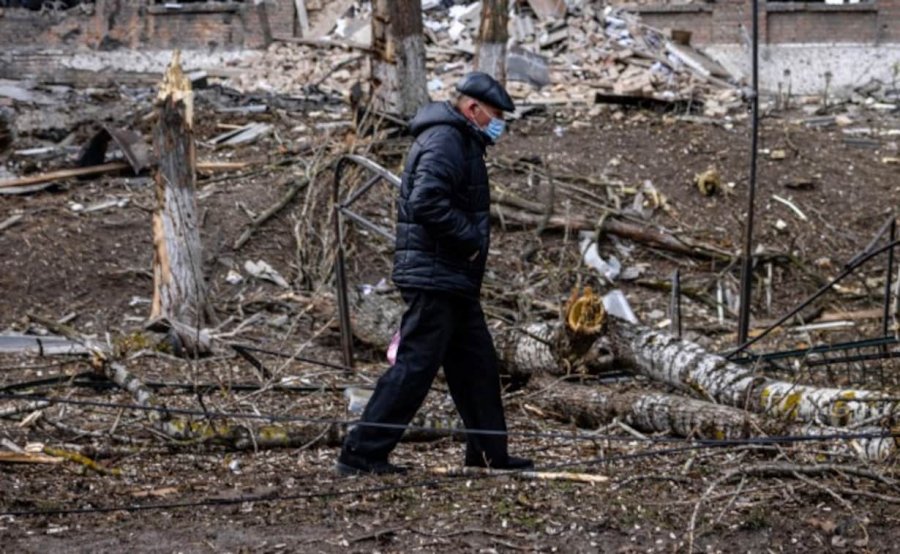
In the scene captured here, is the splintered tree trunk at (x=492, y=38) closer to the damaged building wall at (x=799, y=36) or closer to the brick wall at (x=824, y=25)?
the damaged building wall at (x=799, y=36)

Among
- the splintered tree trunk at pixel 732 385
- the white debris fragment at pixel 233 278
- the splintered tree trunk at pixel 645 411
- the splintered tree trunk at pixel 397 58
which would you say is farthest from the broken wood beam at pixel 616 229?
the splintered tree trunk at pixel 645 411

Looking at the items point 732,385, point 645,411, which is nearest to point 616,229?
point 732,385

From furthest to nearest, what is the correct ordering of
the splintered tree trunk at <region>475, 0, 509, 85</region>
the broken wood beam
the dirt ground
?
1. the splintered tree trunk at <region>475, 0, 509, 85</region>
2. the broken wood beam
3. the dirt ground

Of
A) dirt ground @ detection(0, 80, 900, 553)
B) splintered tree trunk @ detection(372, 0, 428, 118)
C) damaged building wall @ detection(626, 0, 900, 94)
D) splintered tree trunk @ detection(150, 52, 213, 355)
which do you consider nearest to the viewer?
dirt ground @ detection(0, 80, 900, 553)

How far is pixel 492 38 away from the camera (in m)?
15.7

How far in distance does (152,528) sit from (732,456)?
257cm

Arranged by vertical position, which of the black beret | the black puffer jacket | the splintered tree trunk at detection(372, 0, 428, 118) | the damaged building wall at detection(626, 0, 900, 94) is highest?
the damaged building wall at detection(626, 0, 900, 94)

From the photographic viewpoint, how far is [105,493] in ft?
20.1

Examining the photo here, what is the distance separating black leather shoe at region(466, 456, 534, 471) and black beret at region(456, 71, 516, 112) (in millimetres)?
1530

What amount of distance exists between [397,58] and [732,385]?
7872mm

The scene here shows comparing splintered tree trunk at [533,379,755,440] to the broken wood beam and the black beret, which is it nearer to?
the black beret

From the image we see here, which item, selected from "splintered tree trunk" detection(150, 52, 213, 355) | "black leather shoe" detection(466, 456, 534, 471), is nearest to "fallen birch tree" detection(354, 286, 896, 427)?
"black leather shoe" detection(466, 456, 534, 471)

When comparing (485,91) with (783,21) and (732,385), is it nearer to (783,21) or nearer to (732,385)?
(732,385)

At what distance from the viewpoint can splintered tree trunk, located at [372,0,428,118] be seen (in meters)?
14.4
